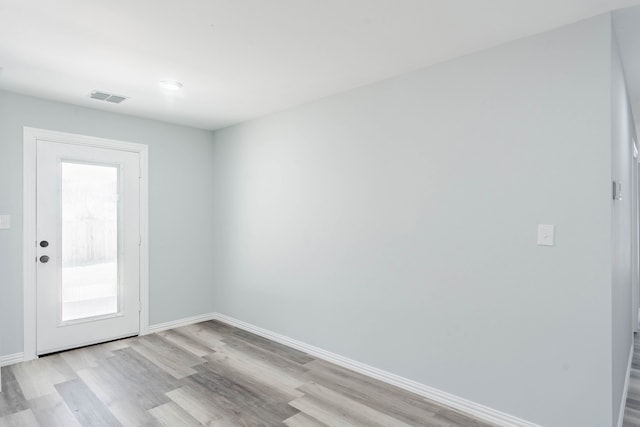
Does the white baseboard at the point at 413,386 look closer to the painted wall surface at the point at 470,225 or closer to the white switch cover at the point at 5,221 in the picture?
the painted wall surface at the point at 470,225

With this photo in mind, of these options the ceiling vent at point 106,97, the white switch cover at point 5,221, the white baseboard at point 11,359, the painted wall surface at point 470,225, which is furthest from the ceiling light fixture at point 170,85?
the white baseboard at point 11,359

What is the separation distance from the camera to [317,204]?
11.8 ft

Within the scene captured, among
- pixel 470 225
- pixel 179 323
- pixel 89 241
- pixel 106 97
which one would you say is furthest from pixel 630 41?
pixel 179 323

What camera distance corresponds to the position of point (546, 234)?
224 cm

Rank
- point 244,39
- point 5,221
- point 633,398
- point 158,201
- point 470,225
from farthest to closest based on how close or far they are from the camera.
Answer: point 158,201, point 5,221, point 633,398, point 470,225, point 244,39

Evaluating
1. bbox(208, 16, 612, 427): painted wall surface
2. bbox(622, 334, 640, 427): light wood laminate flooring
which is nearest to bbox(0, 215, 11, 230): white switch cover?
bbox(208, 16, 612, 427): painted wall surface

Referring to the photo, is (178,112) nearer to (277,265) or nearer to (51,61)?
(51,61)

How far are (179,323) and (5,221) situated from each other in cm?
208

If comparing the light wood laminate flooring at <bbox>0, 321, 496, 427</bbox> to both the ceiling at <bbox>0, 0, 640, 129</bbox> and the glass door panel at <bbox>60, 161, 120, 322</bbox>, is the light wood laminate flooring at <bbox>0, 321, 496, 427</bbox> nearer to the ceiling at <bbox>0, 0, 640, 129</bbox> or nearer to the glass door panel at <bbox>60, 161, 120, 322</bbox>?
the glass door panel at <bbox>60, 161, 120, 322</bbox>

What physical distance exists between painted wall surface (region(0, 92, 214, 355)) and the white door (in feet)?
0.56

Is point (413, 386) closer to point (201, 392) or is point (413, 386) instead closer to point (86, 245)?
point (201, 392)

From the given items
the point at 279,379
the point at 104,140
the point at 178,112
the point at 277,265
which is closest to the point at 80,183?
the point at 104,140

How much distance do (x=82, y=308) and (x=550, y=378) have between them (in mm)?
4142

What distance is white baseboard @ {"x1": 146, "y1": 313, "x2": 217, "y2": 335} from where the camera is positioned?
14.1 feet
